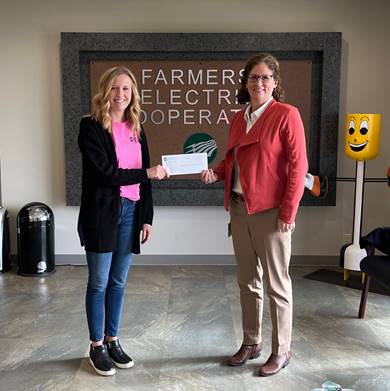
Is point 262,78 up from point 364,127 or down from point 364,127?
up

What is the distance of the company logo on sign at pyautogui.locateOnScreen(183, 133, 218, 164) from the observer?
Answer: 4.05 m

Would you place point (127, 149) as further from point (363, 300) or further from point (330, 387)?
point (363, 300)

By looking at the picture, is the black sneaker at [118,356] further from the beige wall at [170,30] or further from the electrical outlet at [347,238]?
the electrical outlet at [347,238]

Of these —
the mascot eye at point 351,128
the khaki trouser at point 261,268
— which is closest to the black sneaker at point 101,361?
the khaki trouser at point 261,268

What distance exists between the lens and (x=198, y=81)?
3998 mm

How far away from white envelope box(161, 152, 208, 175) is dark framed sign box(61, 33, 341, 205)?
1.60 m

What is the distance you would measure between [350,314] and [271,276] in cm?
118

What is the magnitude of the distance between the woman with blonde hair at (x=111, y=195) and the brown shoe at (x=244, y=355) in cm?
52

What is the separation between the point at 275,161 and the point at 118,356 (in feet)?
4.03

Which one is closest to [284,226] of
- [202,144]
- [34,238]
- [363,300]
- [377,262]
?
[377,262]

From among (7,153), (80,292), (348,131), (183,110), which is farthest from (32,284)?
(348,131)

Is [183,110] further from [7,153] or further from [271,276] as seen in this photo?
[271,276]

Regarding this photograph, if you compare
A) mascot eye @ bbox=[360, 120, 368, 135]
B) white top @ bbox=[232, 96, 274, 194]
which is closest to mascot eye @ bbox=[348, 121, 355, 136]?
mascot eye @ bbox=[360, 120, 368, 135]

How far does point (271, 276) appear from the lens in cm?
224
